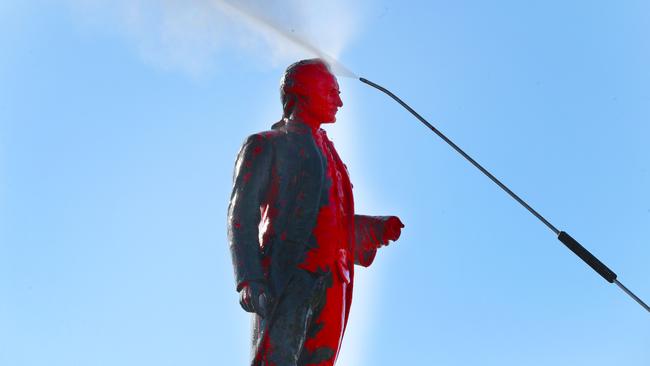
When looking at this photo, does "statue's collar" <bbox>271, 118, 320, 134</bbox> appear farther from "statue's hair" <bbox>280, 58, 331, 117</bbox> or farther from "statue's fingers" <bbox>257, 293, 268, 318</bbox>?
"statue's fingers" <bbox>257, 293, 268, 318</bbox>

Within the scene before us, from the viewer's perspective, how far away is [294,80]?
853 cm

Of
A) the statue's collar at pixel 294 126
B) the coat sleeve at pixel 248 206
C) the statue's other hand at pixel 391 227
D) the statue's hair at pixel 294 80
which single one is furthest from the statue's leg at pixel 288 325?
the statue's hair at pixel 294 80

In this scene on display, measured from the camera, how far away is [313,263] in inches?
310

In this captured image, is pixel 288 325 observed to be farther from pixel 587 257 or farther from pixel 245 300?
pixel 587 257

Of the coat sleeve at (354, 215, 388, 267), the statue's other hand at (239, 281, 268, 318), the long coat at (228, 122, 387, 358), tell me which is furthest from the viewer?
the coat sleeve at (354, 215, 388, 267)

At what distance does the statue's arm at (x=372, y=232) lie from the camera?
843cm

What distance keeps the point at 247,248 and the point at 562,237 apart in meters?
2.47

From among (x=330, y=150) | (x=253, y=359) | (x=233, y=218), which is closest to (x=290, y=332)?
(x=253, y=359)

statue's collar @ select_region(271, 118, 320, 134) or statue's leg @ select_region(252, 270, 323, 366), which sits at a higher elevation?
statue's collar @ select_region(271, 118, 320, 134)

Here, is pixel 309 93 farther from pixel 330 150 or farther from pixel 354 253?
pixel 354 253

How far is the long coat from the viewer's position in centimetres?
780

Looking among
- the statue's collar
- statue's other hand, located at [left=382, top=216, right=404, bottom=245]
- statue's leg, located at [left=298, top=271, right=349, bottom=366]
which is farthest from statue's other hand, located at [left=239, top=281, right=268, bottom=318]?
the statue's collar

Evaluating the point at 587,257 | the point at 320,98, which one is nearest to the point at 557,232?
the point at 587,257

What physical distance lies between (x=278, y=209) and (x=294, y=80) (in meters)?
1.02
